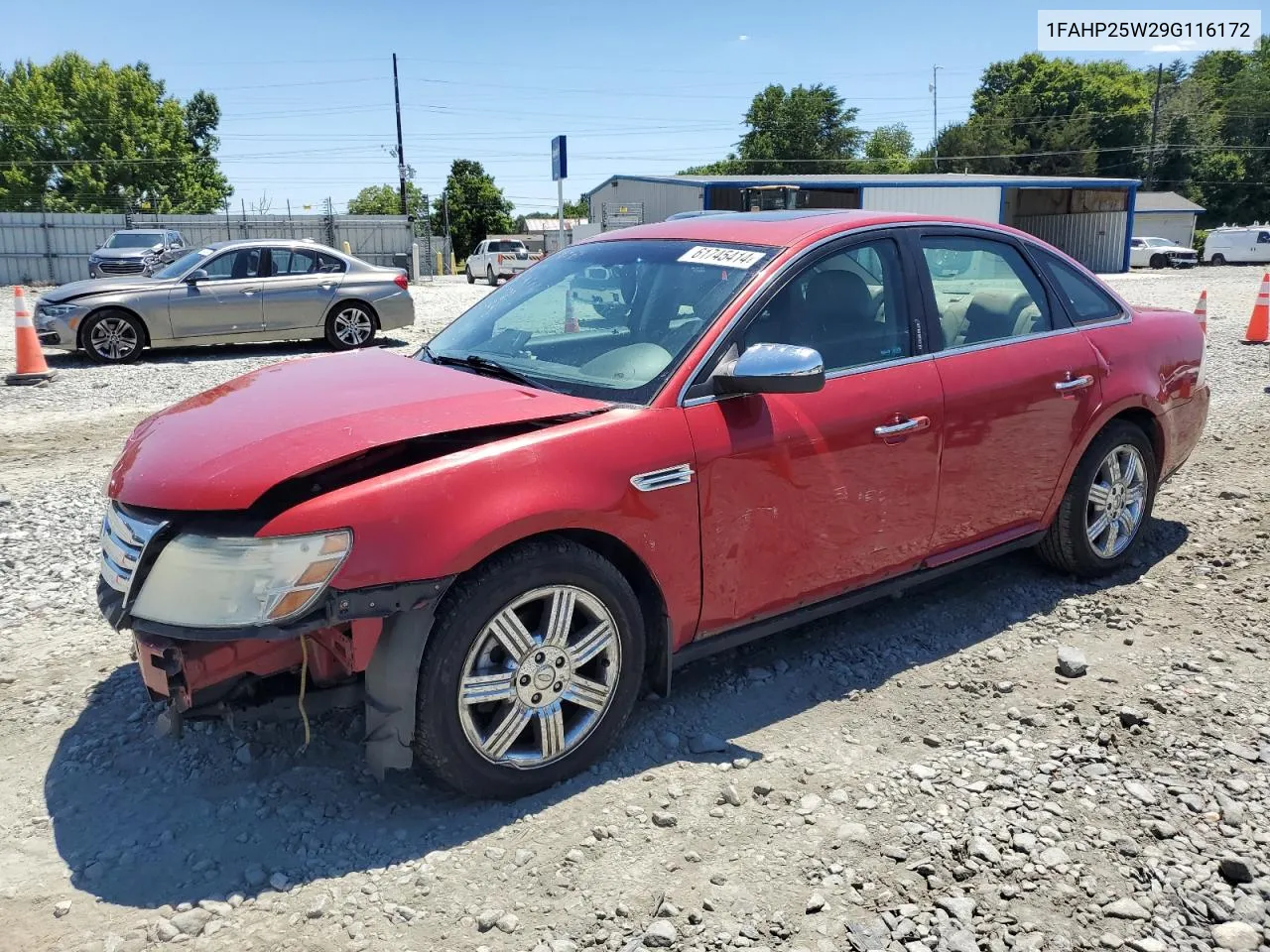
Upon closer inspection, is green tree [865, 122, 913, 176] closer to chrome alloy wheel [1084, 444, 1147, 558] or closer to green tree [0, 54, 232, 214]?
green tree [0, 54, 232, 214]

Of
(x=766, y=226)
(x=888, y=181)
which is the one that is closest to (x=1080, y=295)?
(x=766, y=226)

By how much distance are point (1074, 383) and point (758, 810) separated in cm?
252

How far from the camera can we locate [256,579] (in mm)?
2605

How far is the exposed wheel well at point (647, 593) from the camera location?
3.08 meters

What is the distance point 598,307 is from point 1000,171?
265ft

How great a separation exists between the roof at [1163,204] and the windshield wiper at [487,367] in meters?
65.5

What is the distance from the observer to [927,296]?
13.0ft

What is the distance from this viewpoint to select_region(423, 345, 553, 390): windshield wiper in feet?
11.2

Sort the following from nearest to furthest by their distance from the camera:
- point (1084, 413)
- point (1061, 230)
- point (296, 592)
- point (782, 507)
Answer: point (296, 592)
point (782, 507)
point (1084, 413)
point (1061, 230)

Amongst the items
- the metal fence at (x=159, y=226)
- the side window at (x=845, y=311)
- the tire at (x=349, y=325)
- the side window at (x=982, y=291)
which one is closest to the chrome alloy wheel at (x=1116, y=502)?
the side window at (x=982, y=291)

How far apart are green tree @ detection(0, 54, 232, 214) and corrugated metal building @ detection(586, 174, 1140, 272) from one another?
30.3m

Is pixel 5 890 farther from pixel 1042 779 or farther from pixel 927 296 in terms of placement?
pixel 927 296

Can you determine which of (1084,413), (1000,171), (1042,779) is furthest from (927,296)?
(1000,171)

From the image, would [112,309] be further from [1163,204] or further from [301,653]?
[1163,204]
